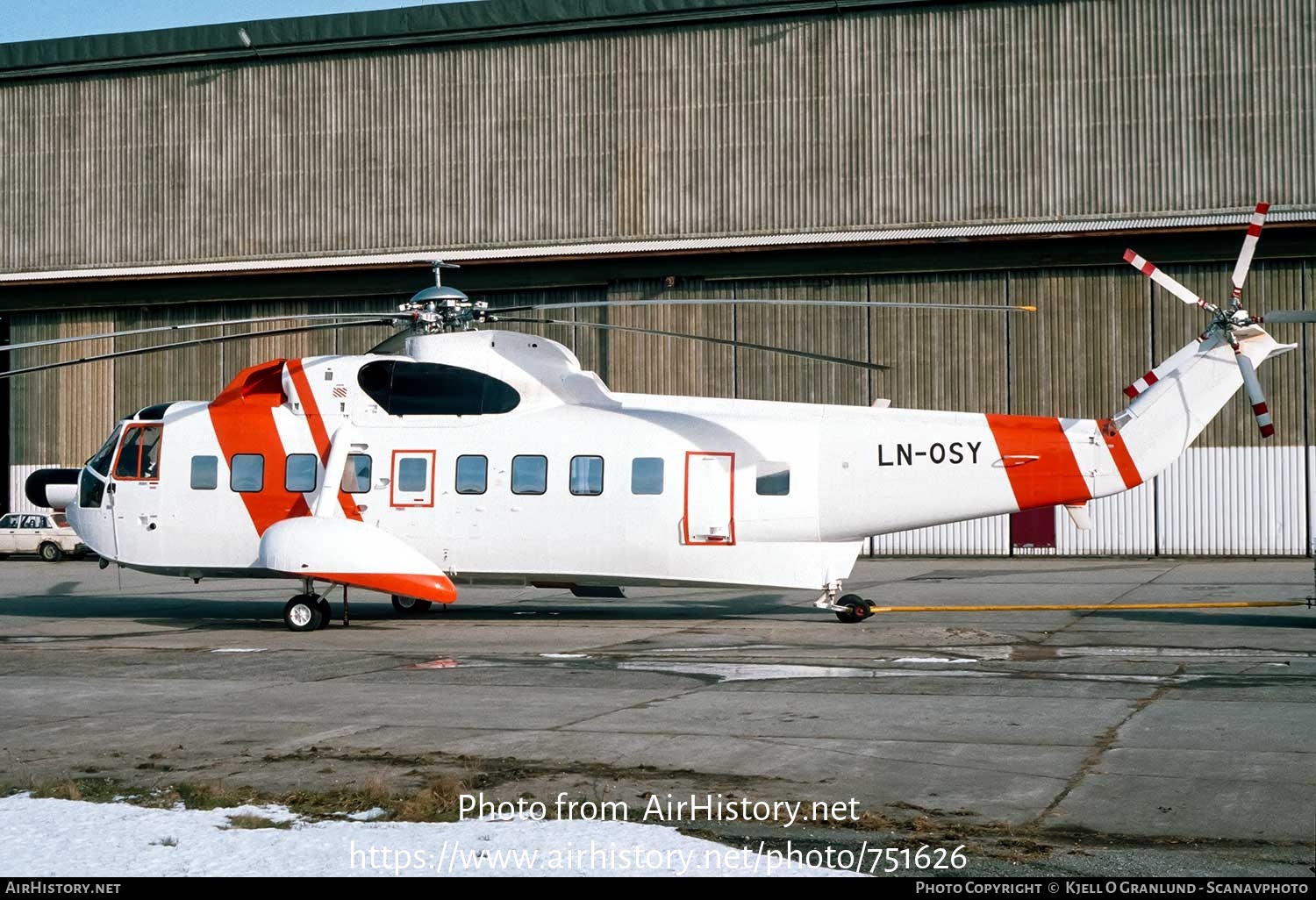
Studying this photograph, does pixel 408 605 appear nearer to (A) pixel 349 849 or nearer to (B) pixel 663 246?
(A) pixel 349 849

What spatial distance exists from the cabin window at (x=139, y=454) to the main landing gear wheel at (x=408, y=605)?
13.6 ft

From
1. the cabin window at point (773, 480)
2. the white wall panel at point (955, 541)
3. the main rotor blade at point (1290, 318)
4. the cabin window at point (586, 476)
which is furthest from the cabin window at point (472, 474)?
the white wall panel at point (955, 541)

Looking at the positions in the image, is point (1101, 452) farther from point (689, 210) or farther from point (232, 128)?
point (232, 128)

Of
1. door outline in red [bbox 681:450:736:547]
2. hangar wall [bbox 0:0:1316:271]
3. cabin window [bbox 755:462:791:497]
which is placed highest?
hangar wall [bbox 0:0:1316:271]

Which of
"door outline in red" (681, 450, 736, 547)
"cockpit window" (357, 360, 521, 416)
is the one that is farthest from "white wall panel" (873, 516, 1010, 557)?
"cockpit window" (357, 360, 521, 416)

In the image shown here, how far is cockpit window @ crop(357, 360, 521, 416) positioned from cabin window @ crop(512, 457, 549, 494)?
32.6 inches

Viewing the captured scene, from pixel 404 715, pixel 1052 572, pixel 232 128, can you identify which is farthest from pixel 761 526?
pixel 232 128

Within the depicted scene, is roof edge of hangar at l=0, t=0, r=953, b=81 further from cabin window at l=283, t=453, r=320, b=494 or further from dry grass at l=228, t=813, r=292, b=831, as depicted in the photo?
dry grass at l=228, t=813, r=292, b=831

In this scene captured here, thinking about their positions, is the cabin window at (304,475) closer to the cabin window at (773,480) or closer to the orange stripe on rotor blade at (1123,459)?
the cabin window at (773,480)

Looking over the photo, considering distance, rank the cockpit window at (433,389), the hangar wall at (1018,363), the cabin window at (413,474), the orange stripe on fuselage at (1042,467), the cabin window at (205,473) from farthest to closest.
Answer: the hangar wall at (1018,363) < the cabin window at (205,473) < the cockpit window at (433,389) < the cabin window at (413,474) < the orange stripe on fuselage at (1042,467)

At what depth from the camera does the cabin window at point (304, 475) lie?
61.5 feet

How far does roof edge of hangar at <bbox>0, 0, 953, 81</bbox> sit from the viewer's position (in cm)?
3659

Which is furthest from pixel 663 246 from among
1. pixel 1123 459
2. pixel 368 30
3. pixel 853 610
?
pixel 1123 459

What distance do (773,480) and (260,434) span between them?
7398mm
